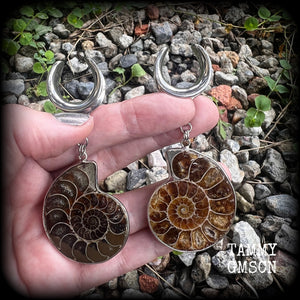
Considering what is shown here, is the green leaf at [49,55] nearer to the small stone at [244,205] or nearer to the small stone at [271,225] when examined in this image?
the small stone at [244,205]

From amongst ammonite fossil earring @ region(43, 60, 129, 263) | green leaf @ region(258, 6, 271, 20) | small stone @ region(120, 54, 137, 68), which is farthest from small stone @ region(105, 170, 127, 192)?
green leaf @ region(258, 6, 271, 20)

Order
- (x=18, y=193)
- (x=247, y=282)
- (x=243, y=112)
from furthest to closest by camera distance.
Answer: (x=243, y=112) < (x=247, y=282) < (x=18, y=193)

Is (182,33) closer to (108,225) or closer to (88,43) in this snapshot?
(88,43)

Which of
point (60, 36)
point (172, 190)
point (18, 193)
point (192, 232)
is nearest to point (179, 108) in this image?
point (172, 190)

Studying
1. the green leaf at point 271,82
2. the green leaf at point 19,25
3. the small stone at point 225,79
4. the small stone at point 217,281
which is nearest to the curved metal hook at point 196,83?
the small stone at point 225,79

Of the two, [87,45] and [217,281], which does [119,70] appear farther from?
[217,281]

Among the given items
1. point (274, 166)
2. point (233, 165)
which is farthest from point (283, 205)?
point (233, 165)

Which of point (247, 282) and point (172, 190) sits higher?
point (172, 190)
